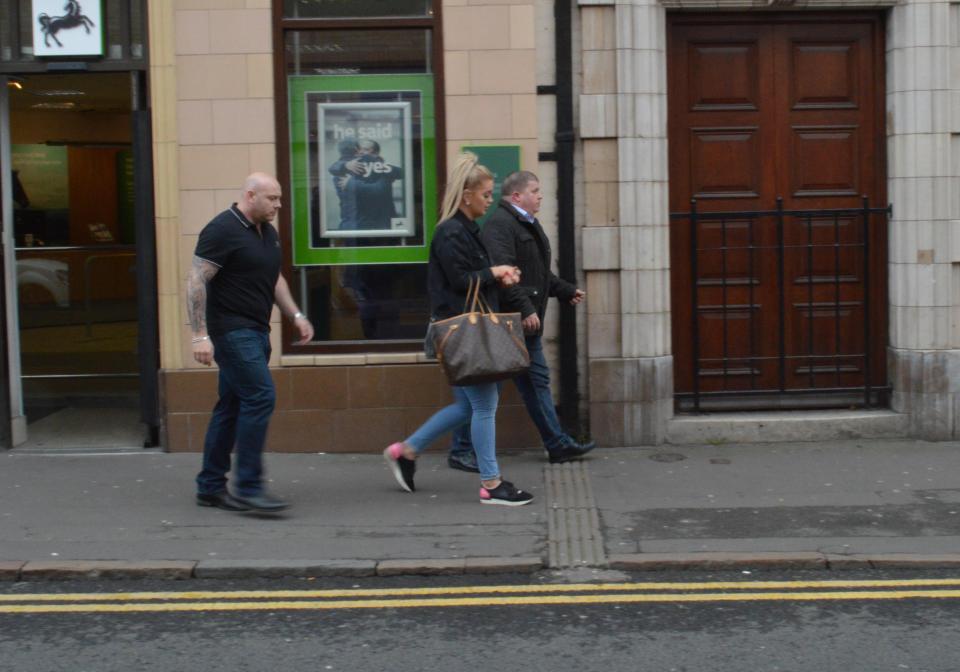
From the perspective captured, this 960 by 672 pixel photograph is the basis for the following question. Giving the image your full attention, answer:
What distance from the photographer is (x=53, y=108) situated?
11844 mm

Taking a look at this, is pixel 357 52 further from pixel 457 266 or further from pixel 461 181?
pixel 457 266

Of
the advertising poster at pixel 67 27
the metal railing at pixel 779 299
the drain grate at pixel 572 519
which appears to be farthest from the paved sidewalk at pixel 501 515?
the advertising poster at pixel 67 27

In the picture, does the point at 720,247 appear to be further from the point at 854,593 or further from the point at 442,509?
the point at 854,593

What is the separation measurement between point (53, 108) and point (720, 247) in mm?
6218

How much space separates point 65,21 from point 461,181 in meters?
3.37

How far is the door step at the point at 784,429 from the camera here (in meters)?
9.34

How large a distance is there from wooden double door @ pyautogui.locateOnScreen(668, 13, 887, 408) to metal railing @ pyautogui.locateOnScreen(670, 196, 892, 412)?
10 mm

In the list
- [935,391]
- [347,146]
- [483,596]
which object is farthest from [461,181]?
[935,391]

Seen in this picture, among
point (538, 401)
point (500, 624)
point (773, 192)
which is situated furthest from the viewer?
point (773, 192)

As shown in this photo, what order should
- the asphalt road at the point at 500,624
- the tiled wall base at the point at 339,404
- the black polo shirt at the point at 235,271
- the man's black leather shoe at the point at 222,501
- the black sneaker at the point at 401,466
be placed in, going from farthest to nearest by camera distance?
1. the tiled wall base at the point at 339,404
2. the black sneaker at the point at 401,466
3. the man's black leather shoe at the point at 222,501
4. the black polo shirt at the point at 235,271
5. the asphalt road at the point at 500,624

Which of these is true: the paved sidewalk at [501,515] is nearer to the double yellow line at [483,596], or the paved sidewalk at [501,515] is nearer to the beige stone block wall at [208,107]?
the double yellow line at [483,596]

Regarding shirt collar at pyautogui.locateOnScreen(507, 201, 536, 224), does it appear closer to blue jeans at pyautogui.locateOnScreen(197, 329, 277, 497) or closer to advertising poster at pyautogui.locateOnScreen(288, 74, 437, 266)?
advertising poster at pyautogui.locateOnScreen(288, 74, 437, 266)

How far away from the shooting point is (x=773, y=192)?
952 centimetres

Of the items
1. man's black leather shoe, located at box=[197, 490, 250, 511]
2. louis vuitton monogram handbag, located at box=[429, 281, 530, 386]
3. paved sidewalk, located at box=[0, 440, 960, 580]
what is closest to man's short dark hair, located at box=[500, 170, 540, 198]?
louis vuitton monogram handbag, located at box=[429, 281, 530, 386]
